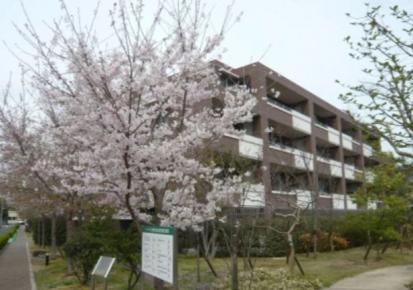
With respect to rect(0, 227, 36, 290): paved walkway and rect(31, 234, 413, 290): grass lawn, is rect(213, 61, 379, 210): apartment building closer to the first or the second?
rect(31, 234, 413, 290): grass lawn

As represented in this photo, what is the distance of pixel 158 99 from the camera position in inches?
293

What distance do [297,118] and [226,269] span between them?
18.8 metres

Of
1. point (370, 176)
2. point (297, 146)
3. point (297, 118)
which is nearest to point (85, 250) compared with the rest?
point (370, 176)

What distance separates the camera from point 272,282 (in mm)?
11633

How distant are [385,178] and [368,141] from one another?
104 centimetres

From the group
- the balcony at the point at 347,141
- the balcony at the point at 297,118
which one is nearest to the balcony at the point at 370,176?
the balcony at the point at 297,118

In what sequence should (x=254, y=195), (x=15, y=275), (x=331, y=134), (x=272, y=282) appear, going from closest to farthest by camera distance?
(x=272, y=282) < (x=15, y=275) < (x=254, y=195) < (x=331, y=134)

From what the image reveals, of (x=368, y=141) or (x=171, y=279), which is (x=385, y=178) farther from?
(x=171, y=279)

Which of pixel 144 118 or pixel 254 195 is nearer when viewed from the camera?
pixel 144 118

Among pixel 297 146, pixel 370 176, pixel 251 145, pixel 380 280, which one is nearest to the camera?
pixel 370 176

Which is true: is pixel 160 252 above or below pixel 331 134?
below

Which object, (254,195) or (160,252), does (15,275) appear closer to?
(254,195)

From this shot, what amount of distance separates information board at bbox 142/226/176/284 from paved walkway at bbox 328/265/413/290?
6.55 metres

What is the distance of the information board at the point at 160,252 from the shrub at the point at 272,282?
4557 millimetres
